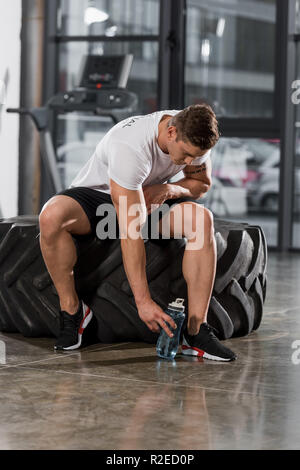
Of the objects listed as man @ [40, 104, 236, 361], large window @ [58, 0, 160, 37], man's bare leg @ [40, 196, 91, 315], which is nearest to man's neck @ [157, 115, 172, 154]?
man @ [40, 104, 236, 361]

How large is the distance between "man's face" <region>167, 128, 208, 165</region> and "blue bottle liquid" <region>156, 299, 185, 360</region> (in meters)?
0.46

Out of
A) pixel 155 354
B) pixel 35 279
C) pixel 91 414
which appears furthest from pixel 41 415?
pixel 35 279

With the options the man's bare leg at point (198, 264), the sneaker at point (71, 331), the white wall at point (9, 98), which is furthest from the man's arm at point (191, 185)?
the white wall at point (9, 98)

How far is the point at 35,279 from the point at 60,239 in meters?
0.26

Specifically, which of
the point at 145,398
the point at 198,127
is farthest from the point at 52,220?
→ the point at 145,398

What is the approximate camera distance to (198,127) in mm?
2359

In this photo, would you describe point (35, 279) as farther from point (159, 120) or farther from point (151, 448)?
point (151, 448)

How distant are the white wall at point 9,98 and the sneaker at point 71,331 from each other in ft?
13.3

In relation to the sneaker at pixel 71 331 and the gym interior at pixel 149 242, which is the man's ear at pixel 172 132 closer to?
the gym interior at pixel 149 242

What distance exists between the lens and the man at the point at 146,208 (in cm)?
246

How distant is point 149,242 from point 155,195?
18 centimetres

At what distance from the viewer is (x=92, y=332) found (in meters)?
2.83

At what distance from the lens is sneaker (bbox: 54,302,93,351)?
2.73m

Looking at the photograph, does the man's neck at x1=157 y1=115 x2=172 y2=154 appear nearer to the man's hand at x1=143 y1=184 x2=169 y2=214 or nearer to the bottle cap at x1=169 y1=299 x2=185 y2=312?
the man's hand at x1=143 y1=184 x2=169 y2=214
